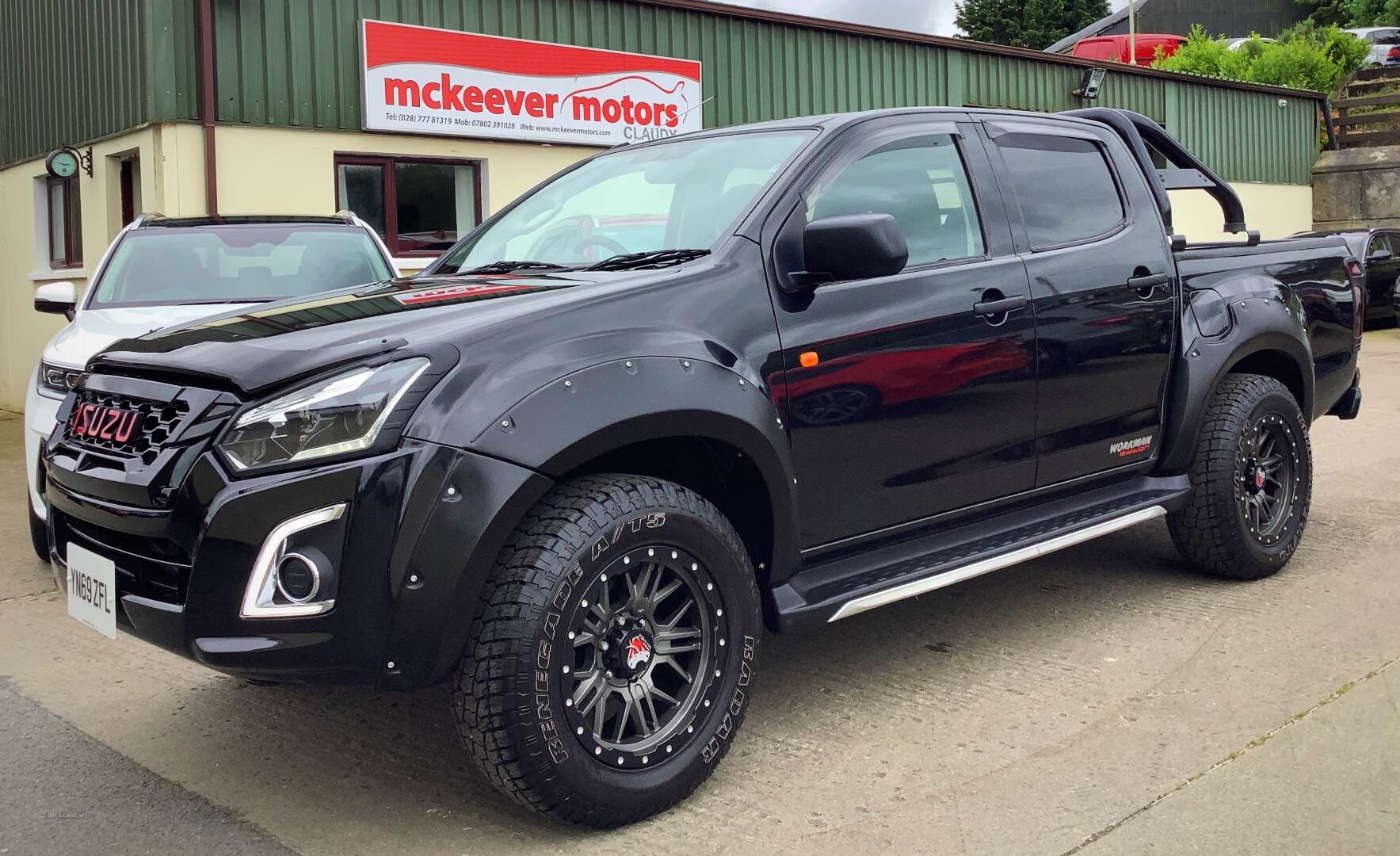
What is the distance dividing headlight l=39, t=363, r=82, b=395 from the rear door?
3935mm

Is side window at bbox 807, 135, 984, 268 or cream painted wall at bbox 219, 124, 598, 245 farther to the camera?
cream painted wall at bbox 219, 124, 598, 245

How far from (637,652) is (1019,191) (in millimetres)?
2225

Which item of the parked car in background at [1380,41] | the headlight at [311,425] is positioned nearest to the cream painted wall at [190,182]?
the headlight at [311,425]

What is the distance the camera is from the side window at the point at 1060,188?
445 centimetres

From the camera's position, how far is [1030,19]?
168 feet

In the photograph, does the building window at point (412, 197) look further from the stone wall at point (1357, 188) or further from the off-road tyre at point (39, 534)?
the stone wall at point (1357, 188)

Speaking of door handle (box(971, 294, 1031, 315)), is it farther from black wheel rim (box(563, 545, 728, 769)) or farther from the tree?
the tree

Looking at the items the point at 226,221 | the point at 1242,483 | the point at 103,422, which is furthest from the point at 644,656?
Result: the point at 226,221

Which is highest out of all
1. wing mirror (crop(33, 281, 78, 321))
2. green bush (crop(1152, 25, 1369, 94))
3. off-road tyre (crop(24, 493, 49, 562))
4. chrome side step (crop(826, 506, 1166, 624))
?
green bush (crop(1152, 25, 1369, 94))

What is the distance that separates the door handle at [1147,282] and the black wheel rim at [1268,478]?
0.70 m

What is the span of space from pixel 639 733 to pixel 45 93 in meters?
12.8

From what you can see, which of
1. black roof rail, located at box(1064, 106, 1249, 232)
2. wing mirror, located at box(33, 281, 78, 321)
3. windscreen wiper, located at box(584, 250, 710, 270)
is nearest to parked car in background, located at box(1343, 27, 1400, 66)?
black roof rail, located at box(1064, 106, 1249, 232)

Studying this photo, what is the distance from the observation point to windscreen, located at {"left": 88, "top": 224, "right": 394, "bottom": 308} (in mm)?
6789

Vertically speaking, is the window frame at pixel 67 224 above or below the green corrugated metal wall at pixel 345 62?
below
